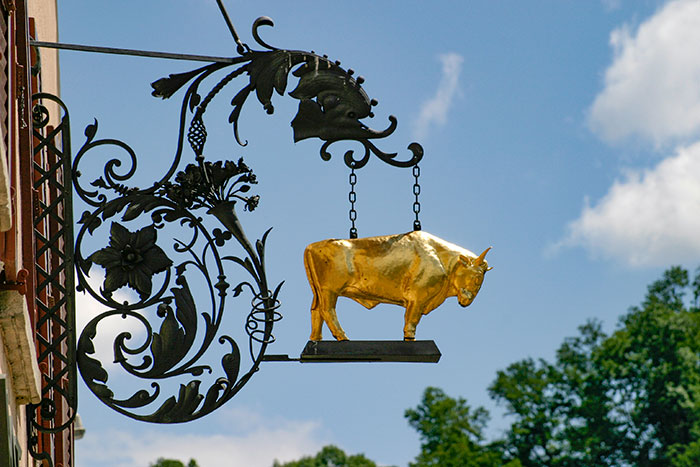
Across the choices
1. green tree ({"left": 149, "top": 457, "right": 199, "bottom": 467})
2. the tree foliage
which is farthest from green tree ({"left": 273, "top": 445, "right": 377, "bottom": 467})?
the tree foliage

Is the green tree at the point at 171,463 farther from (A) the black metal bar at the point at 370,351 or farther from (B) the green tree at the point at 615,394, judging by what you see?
(A) the black metal bar at the point at 370,351

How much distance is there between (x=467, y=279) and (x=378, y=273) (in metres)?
0.46

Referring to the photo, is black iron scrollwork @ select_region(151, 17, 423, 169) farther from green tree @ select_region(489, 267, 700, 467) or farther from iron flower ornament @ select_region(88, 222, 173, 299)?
green tree @ select_region(489, 267, 700, 467)

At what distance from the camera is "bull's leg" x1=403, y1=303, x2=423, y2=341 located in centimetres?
682

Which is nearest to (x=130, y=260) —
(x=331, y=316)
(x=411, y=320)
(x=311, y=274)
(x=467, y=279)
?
(x=311, y=274)

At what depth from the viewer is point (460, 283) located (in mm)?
7027

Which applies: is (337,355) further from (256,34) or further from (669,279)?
(669,279)

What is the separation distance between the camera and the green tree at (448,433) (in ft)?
170

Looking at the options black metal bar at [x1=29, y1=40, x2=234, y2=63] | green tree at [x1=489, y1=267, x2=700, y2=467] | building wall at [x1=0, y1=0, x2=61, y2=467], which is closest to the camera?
building wall at [x1=0, y1=0, x2=61, y2=467]

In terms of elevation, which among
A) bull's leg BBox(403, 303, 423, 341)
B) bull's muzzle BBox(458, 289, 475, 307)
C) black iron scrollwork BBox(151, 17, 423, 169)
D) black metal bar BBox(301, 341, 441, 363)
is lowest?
black metal bar BBox(301, 341, 441, 363)

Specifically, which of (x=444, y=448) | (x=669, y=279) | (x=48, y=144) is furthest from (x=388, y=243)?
(x=669, y=279)

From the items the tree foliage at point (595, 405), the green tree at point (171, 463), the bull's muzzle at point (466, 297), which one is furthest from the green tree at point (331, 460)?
the bull's muzzle at point (466, 297)

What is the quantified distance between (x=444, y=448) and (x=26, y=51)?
4692 cm

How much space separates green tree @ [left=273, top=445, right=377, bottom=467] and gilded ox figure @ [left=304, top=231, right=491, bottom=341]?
227 feet
